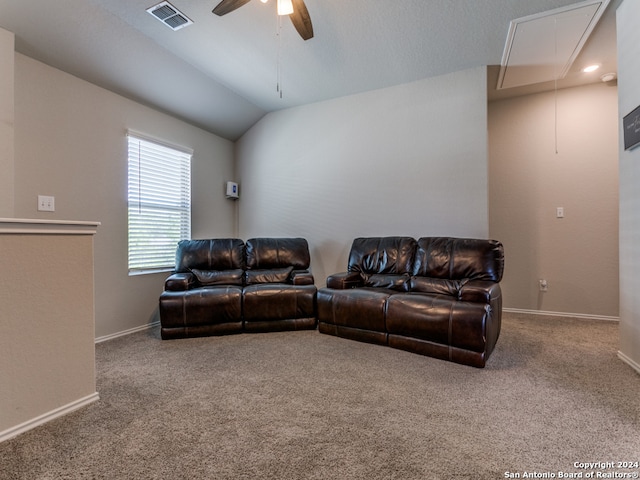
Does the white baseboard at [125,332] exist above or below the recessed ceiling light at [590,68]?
below

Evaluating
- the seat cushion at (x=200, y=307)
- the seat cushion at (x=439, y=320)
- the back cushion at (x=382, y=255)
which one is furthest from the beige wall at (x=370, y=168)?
the seat cushion at (x=200, y=307)

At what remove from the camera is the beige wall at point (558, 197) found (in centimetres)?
341

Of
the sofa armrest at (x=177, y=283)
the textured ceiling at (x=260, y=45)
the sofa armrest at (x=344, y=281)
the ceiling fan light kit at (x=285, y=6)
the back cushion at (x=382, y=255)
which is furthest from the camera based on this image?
the back cushion at (x=382, y=255)

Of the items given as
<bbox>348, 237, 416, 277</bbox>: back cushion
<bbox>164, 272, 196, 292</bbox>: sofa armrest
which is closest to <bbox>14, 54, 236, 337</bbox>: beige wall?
<bbox>164, 272, 196, 292</bbox>: sofa armrest

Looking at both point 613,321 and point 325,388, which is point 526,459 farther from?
point 613,321

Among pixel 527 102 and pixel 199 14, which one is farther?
pixel 527 102

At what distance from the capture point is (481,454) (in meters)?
1.29

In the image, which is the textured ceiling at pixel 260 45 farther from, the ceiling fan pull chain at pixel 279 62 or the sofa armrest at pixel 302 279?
the sofa armrest at pixel 302 279

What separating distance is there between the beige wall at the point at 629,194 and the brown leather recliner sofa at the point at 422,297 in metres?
0.82

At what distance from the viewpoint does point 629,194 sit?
2.16 meters

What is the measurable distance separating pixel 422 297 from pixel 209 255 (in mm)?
2496

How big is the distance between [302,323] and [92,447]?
197 centimetres

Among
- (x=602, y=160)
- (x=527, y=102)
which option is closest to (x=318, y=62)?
(x=527, y=102)

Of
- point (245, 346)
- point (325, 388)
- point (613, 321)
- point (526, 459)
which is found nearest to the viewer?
point (526, 459)
